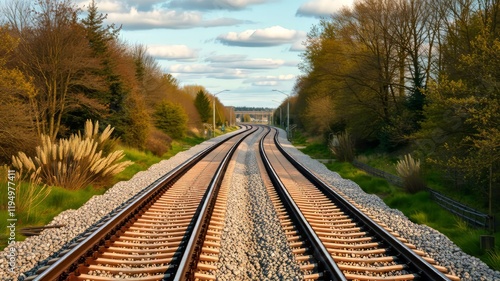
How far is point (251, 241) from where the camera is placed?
1004 centimetres

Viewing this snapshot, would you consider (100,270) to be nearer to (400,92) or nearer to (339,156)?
(339,156)

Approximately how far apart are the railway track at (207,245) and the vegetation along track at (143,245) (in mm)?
13

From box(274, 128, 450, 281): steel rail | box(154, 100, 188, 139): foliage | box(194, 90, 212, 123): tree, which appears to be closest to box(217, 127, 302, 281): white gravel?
box(274, 128, 450, 281): steel rail

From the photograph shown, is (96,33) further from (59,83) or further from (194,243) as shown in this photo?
(194,243)

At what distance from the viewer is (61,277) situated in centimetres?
716

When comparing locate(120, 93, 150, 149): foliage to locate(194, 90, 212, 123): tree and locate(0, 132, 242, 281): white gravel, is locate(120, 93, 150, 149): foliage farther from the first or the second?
locate(194, 90, 212, 123): tree

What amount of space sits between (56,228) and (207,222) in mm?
3146

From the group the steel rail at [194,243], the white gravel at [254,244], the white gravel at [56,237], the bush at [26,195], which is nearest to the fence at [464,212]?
the white gravel at [254,244]

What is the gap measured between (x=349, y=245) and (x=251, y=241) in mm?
1859

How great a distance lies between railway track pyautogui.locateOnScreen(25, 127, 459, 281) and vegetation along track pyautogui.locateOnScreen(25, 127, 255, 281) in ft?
0.04

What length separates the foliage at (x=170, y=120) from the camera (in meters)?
48.4

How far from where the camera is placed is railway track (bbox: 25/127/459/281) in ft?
24.9

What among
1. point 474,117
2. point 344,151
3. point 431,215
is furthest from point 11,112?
point 344,151

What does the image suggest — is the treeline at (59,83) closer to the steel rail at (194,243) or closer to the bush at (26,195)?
the bush at (26,195)
